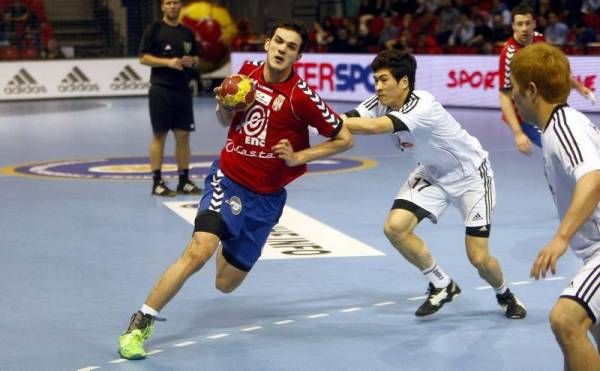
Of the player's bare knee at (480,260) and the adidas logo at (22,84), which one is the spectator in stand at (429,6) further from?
the player's bare knee at (480,260)

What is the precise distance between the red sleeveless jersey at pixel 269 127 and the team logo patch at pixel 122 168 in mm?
6628

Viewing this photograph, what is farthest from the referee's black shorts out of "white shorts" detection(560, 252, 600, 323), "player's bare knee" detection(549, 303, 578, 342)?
"player's bare knee" detection(549, 303, 578, 342)

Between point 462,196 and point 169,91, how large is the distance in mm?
5270

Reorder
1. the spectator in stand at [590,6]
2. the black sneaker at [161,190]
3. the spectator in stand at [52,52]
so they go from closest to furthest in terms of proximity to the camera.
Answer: the black sneaker at [161,190] → the spectator in stand at [590,6] → the spectator in stand at [52,52]

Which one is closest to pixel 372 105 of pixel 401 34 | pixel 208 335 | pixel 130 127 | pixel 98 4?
pixel 208 335

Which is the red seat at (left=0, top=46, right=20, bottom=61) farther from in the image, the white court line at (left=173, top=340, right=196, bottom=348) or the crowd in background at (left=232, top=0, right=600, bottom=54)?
the white court line at (left=173, top=340, right=196, bottom=348)

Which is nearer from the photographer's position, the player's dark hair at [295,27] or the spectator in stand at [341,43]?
the player's dark hair at [295,27]

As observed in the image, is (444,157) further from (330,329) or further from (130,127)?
(130,127)

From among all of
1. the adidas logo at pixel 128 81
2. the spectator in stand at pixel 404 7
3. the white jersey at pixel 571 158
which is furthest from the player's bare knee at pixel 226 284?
the spectator in stand at pixel 404 7

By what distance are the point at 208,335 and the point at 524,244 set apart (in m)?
3.53

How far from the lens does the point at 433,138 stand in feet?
22.5

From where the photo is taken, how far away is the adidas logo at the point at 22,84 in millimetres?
25250

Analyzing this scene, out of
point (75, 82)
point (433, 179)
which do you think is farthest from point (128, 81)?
point (433, 179)

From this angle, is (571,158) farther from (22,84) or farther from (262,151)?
(22,84)
